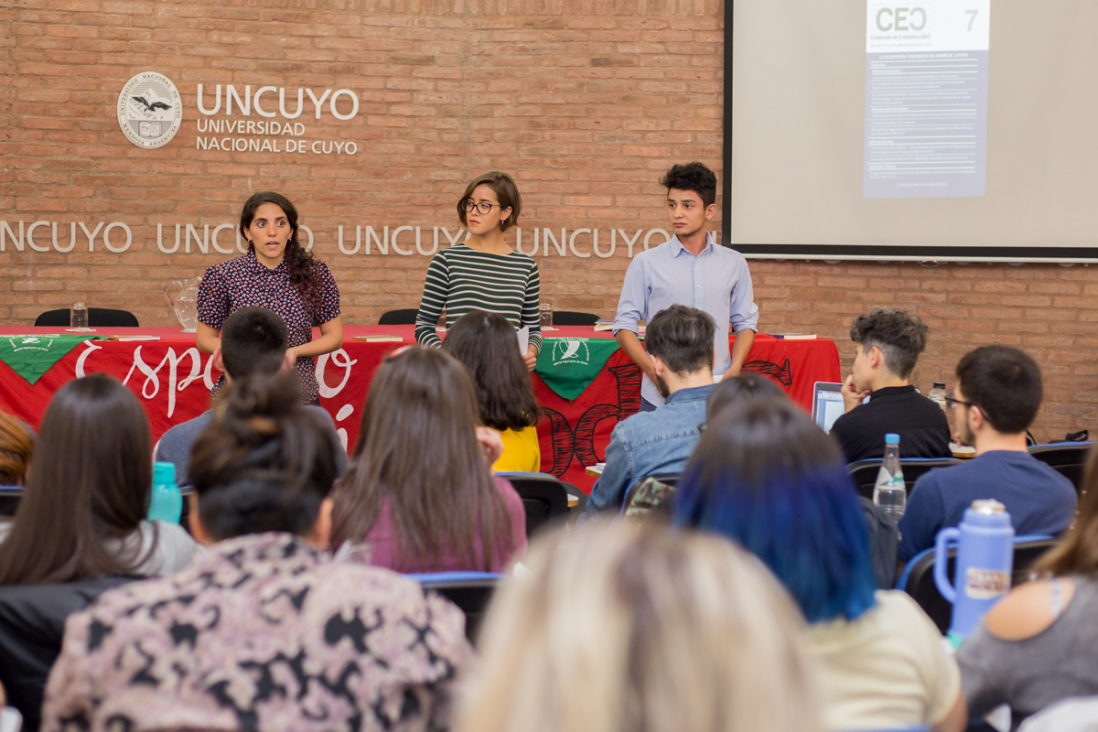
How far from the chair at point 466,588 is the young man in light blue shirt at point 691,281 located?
2.46 metres

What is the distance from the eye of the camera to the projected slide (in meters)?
6.20

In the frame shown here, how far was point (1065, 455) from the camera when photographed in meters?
3.00

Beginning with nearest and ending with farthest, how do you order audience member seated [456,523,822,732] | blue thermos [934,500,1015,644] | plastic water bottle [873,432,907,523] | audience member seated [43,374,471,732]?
audience member seated [456,523,822,732], audience member seated [43,374,471,732], blue thermos [934,500,1015,644], plastic water bottle [873,432,907,523]

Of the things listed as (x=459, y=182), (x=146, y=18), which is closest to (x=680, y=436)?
(x=459, y=182)

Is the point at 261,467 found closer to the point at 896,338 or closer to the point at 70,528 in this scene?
the point at 70,528

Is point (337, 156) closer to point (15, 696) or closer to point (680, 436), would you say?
point (680, 436)

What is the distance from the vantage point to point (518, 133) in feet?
21.7

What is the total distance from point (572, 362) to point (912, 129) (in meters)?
3.27

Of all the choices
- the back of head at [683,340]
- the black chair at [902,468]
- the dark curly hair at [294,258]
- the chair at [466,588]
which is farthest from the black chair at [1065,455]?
the dark curly hair at [294,258]

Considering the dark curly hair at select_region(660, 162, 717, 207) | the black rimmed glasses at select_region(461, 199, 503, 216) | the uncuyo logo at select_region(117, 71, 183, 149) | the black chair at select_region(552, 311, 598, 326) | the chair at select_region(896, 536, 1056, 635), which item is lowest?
the chair at select_region(896, 536, 1056, 635)

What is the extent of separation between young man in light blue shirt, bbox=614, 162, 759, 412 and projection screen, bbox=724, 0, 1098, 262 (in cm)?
263

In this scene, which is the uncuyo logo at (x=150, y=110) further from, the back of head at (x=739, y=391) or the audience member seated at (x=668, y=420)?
the back of head at (x=739, y=391)

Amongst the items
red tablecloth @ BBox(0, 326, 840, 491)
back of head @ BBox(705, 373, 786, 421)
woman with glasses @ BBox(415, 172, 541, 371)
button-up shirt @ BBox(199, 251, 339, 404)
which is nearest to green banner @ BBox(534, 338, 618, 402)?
red tablecloth @ BBox(0, 326, 840, 491)

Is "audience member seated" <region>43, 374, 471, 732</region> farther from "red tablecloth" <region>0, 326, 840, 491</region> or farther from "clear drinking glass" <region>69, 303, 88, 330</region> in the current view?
"clear drinking glass" <region>69, 303, 88, 330</region>
